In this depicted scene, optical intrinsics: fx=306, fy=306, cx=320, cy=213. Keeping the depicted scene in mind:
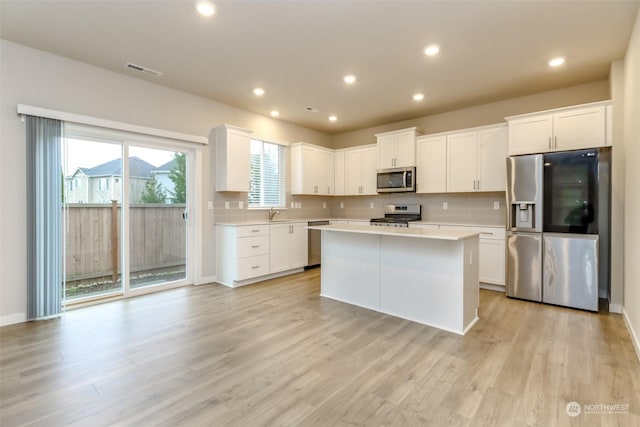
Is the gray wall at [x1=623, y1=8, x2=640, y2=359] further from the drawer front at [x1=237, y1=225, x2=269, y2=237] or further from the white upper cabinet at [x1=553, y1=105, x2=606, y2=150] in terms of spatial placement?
the drawer front at [x1=237, y1=225, x2=269, y2=237]

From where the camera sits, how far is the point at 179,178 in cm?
443

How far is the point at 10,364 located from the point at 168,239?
2223mm

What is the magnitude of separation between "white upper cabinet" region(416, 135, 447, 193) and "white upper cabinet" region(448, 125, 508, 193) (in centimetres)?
8

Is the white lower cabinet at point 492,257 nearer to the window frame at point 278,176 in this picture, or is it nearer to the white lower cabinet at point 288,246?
the white lower cabinet at point 288,246

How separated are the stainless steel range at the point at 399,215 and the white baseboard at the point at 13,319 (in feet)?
15.5

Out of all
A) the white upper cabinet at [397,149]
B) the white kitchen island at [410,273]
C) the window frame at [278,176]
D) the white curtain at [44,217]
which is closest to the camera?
the white kitchen island at [410,273]

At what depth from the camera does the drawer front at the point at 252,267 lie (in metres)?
4.49

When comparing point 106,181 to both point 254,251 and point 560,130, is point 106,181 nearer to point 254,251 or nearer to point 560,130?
point 254,251

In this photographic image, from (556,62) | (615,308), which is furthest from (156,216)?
(615,308)

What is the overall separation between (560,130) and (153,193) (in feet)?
17.3

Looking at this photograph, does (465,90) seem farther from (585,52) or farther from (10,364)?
(10,364)

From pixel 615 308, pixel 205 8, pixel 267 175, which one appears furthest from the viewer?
pixel 267 175

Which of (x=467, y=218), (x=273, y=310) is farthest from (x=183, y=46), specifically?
(x=467, y=218)

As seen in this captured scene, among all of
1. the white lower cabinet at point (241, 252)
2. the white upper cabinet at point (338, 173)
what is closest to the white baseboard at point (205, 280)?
the white lower cabinet at point (241, 252)
